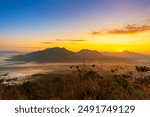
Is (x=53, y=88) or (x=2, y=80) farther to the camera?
(x=2, y=80)

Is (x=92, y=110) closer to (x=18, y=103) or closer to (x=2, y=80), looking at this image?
(x=18, y=103)

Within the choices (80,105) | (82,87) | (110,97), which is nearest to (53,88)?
(82,87)

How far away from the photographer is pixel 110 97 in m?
6.93

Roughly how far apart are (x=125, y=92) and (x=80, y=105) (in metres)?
1.49

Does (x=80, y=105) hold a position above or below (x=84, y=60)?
below

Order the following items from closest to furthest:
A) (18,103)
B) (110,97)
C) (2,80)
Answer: (18,103) → (110,97) → (2,80)

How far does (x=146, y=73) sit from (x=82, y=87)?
4001mm

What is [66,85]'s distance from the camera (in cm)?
820

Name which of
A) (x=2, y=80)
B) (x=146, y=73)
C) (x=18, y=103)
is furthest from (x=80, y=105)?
(x=146, y=73)

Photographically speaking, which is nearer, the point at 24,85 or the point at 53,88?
the point at 53,88

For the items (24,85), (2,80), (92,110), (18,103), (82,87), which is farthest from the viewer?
(24,85)

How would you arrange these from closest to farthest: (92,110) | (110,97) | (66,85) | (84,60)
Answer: (92,110) → (110,97) → (66,85) → (84,60)

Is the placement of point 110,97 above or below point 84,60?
below

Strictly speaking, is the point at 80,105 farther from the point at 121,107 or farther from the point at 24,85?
the point at 24,85
